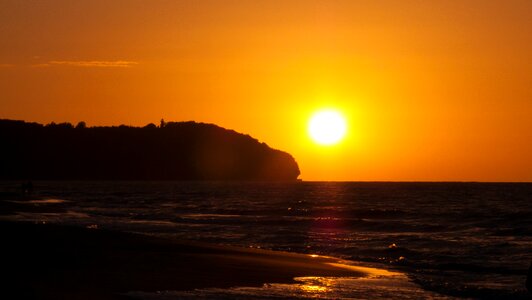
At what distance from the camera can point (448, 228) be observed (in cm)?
4922

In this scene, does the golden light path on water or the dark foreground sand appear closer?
the dark foreground sand

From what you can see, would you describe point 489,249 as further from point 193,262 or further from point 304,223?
point 304,223

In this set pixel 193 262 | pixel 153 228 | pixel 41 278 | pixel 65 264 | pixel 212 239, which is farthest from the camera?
pixel 153 228

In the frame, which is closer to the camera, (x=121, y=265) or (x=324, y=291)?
(x=324, y=291)

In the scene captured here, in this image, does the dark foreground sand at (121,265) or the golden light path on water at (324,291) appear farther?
the golden light path on water at (324,291)

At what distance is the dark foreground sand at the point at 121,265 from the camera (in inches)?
680

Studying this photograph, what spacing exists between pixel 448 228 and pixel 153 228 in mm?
18381

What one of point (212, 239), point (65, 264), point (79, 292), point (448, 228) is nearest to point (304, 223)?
point (448, 228)

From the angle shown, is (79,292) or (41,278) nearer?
(79,292)

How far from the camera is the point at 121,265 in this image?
2173 centimetres

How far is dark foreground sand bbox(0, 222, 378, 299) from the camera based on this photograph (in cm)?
1728

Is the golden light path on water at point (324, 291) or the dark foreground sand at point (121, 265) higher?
the dark foreground sand at point (121, 265)

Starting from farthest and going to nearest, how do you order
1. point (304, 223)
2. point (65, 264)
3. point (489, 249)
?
1. point (304, 223)
2. point (489, 249)
3. point (65, 264)

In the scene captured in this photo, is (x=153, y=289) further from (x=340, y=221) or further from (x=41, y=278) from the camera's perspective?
(x=340, y=221)
